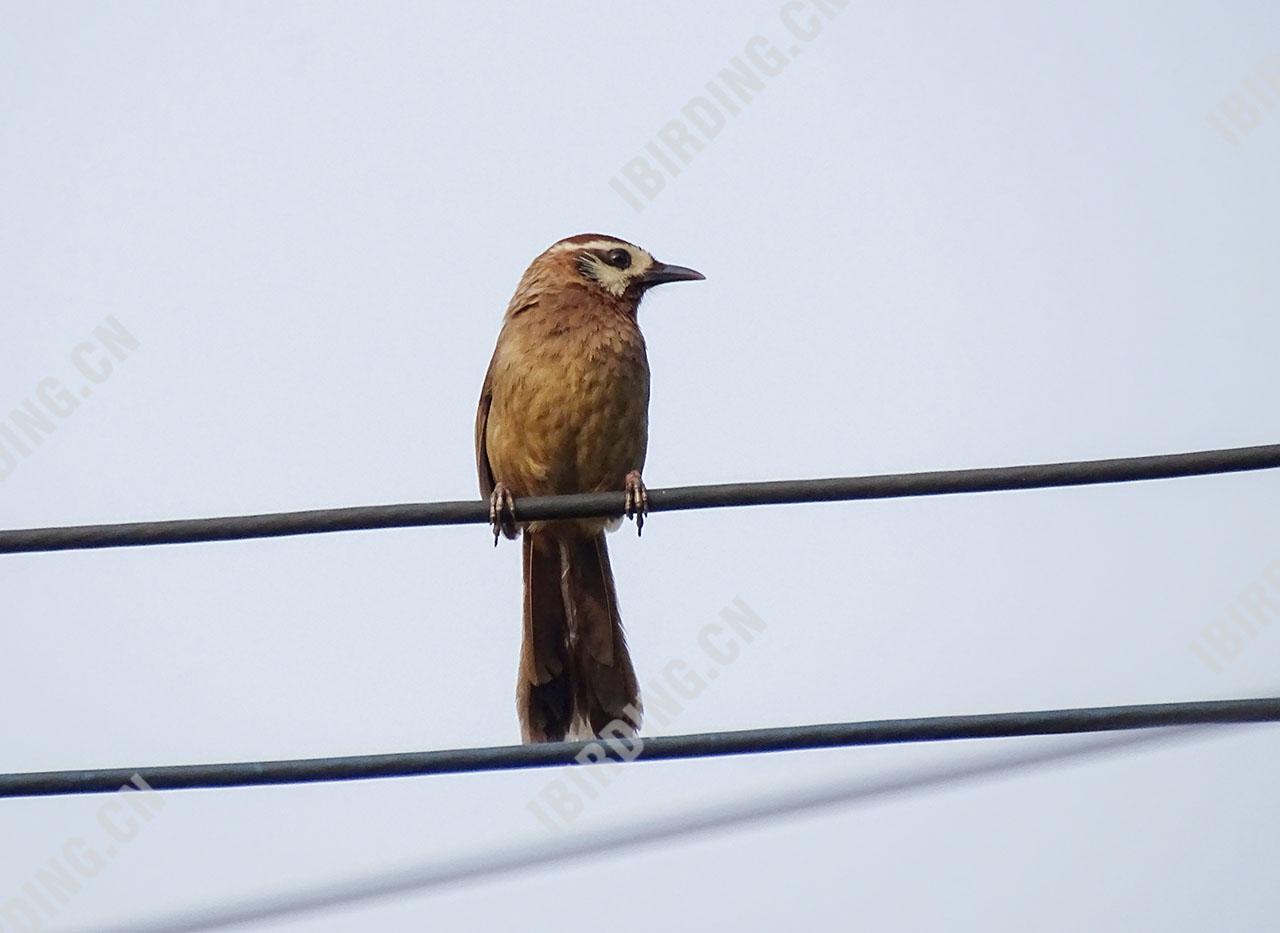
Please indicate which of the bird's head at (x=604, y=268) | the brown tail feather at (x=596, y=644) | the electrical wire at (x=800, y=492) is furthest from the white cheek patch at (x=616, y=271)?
the electrical wire at (x=800, y=492)

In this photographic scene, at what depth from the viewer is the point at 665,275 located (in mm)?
7816

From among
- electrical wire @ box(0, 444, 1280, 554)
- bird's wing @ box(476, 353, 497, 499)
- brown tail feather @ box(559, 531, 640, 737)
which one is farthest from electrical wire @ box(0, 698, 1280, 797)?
bird's wing @ box(476, 353, 497, 499)

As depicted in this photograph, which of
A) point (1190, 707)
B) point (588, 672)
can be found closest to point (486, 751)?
point (1190, 707)

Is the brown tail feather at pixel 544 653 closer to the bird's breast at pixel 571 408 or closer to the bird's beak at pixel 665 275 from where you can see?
the bird's breast at pixel 571 408

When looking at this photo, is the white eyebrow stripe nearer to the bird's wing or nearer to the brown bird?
the brown bird

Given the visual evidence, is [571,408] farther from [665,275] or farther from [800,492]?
[800,492]

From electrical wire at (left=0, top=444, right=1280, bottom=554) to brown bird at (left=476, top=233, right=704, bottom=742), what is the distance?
228 cm

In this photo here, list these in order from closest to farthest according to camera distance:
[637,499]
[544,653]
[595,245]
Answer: [637,499], [544,653], [595,245]

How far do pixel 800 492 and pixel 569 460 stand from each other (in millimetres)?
2779

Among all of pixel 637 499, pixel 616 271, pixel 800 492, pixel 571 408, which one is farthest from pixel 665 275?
pixel 800 492

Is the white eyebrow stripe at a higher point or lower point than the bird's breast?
higher

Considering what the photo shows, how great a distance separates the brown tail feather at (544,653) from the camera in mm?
7094

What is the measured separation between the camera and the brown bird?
7.09 meters

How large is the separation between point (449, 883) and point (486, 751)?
120cm
